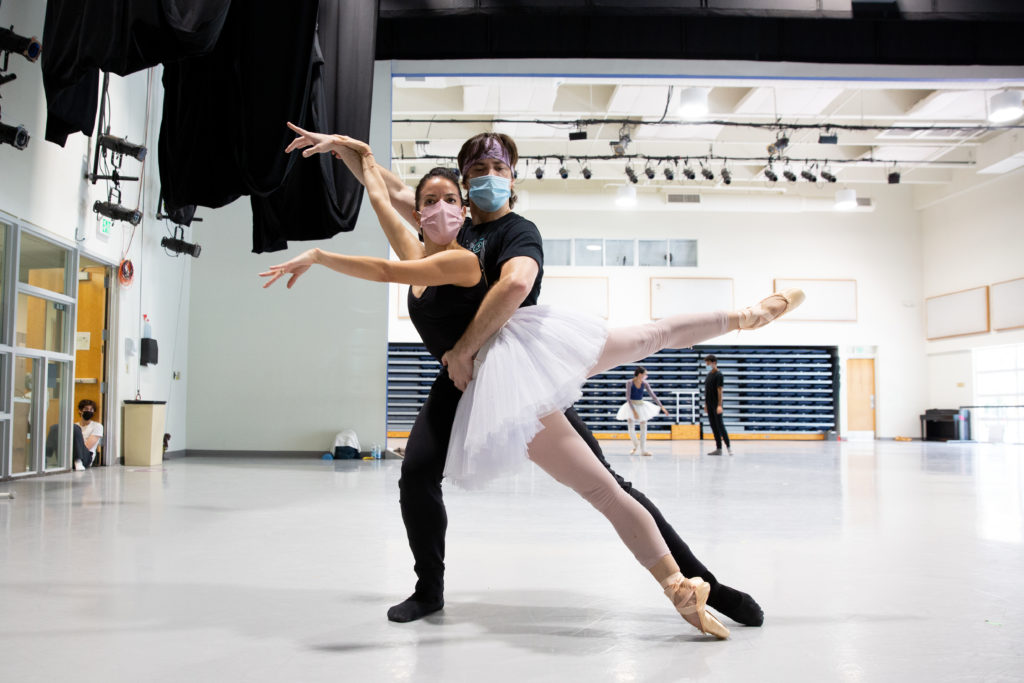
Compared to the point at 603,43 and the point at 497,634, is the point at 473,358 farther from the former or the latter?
the point at 603,43

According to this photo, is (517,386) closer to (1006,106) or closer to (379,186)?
(379,186)

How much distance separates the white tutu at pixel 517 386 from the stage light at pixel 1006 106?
12.5 meters

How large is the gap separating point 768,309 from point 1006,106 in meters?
12.1

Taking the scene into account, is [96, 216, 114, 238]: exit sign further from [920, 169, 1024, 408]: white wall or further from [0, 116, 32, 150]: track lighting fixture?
[920, 169, 1024, 408]: white wall

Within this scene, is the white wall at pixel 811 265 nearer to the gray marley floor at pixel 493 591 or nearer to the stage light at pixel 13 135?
the stage light at pixel 13 135

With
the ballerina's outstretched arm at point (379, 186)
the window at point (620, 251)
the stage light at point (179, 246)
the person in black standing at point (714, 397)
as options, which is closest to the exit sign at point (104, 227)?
the stage light at point (179, 246)

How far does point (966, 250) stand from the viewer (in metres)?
19.2

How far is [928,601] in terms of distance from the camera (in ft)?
8.80

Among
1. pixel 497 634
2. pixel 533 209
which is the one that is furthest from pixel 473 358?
pixel 533 209

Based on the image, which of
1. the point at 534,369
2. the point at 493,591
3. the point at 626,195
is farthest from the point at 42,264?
the point at 626,195

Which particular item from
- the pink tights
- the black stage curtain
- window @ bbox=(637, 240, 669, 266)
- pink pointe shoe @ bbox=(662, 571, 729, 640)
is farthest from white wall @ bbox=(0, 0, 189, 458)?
window @ bbox=(637, 240, 669, 266)

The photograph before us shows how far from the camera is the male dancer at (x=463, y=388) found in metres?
2.33

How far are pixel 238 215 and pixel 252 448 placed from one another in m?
3.36

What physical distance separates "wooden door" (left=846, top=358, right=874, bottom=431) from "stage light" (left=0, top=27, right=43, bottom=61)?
19.5 metres
